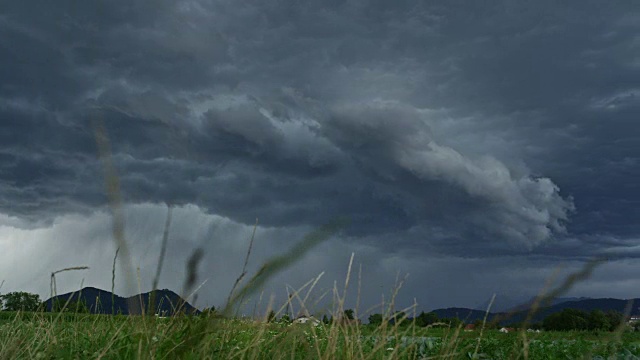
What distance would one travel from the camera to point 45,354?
436 cm

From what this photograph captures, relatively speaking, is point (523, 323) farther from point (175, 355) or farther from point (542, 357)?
point (542, 357)

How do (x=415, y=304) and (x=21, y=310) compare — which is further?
(x=21, y=310)

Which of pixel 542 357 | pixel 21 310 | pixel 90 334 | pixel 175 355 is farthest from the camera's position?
pixel 542 357

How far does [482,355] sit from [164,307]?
3.51 m

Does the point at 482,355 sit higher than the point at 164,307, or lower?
lower

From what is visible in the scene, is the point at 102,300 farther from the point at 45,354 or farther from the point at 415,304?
the point at 415,304

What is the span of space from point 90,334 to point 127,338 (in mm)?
855

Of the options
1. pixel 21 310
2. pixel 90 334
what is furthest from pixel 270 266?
pixel 21 310

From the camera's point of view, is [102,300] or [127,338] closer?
[127,338]

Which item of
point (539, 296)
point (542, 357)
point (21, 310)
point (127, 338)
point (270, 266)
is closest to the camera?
point (270, 266)

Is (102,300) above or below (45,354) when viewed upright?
above

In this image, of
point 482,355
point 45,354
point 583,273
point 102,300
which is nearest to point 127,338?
point 45,354

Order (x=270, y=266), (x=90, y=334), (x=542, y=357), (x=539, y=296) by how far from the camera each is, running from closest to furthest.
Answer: (x=270, y=266) → (x=539, y=296) → (x=90, y=334) → (x=542, y=357)

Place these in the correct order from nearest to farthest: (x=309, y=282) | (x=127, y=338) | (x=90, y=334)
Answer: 1. (x=309, y=282)
2. (x=127, y=338)
3. (x=90, y=334)
